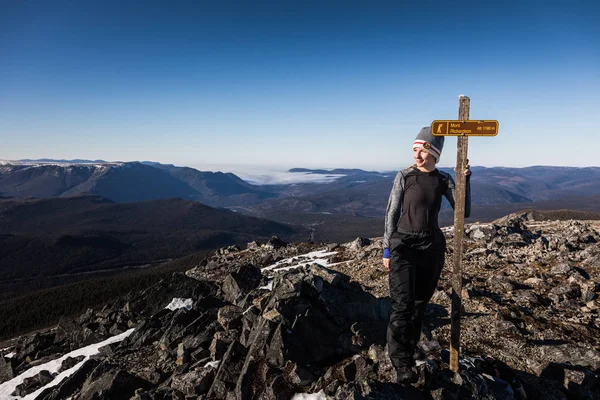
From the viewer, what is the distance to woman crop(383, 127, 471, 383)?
762cm

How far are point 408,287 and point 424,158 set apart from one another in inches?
119

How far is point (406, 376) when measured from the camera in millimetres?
7684

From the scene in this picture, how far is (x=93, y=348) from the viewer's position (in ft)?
66.9

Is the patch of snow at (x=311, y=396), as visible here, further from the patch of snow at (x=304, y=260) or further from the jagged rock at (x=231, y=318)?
the patch of snow at (x=304, y=260)

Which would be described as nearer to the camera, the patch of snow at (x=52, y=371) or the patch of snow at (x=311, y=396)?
the patch of snow at (x=311, y=396)

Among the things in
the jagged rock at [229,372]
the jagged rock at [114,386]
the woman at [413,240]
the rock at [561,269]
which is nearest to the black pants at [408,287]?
the woman at [413,240]

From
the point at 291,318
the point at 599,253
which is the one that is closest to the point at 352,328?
the point at 291,318

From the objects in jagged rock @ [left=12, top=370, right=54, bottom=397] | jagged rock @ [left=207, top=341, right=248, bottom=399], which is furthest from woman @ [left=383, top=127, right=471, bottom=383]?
jagged rock @ [left=12, top=370, right=54, bottom=397]

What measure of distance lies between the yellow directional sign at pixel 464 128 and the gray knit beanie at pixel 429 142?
0.61 ft

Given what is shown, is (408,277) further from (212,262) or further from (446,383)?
(212,262)

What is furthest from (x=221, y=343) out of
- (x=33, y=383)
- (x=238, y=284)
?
→ (x=33, y=383)

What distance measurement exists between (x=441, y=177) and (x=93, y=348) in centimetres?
2264

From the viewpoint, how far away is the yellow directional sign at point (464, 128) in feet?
24.8

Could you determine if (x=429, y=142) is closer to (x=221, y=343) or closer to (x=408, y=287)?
(x=408, y=287)
